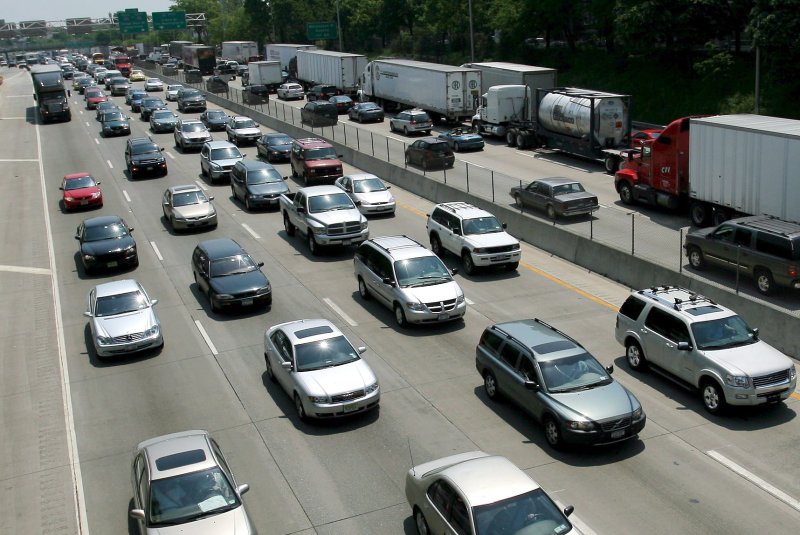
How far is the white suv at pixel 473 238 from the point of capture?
84.5 feet

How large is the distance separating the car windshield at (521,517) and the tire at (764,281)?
42.0 ft

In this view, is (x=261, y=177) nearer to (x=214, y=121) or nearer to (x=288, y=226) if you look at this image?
(x=288, y=226)

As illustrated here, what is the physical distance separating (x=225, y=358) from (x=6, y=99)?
267 feet

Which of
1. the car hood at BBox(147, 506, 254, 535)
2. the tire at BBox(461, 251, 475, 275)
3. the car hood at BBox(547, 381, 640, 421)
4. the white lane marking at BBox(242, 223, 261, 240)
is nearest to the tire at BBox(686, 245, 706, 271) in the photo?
the tire at BBox(461, 251, 475, 275)

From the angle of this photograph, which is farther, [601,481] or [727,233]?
[727,233]

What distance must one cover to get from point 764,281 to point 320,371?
38.3 feet

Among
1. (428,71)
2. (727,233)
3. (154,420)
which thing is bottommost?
(154,420)

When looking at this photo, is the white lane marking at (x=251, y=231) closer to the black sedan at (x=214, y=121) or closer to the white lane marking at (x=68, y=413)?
the white lane marking at (x=68, y=413)

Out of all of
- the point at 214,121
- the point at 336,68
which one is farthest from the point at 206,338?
the point at 336,68

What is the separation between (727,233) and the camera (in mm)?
22984

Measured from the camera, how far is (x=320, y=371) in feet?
55.3

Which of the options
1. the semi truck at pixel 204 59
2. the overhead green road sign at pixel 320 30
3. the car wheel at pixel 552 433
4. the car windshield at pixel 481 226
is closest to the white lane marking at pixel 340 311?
the car windshield at pixel 481 226

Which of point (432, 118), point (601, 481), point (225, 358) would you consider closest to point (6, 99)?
point (432, 118)

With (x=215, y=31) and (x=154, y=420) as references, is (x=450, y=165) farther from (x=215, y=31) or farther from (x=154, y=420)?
(x=215, y=31)
